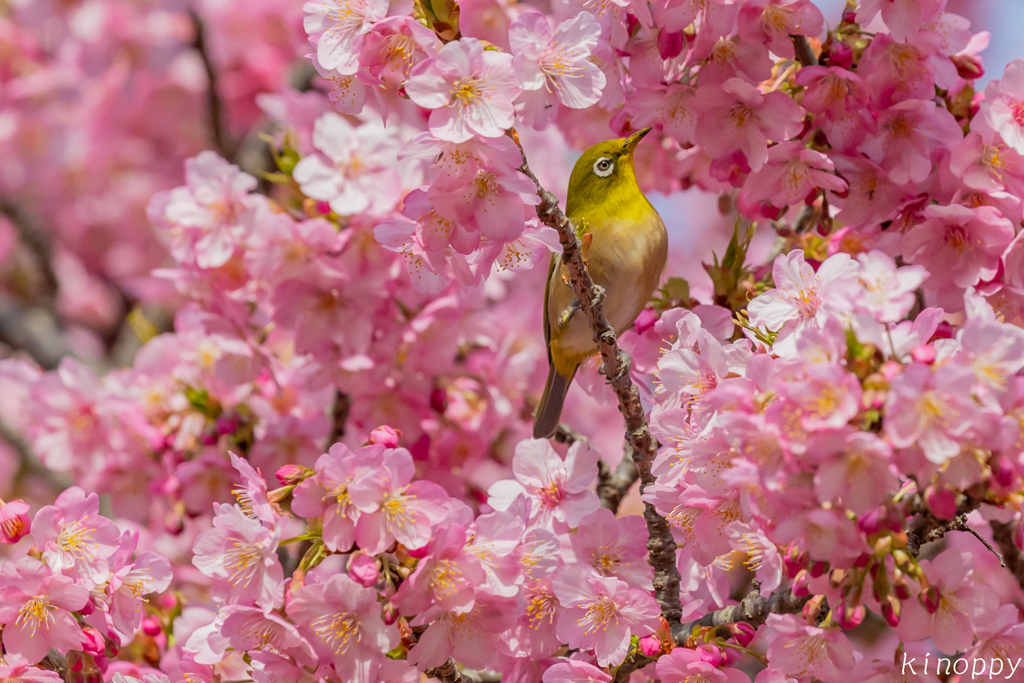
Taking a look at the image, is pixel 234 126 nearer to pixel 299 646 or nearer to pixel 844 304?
pixel 299 646

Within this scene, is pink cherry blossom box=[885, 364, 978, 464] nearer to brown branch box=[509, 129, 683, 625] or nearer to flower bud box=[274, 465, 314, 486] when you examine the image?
brown branch box=[509, 129, 683, 625]

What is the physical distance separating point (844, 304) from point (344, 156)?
5.91ft

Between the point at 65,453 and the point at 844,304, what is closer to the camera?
the point at 844,304

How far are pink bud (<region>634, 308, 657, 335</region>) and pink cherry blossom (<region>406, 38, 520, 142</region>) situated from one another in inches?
34.5

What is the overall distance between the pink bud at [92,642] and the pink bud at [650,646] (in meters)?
1.16

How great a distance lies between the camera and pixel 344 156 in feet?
8.93

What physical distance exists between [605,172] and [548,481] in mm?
1009

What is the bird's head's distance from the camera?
250 centimetres

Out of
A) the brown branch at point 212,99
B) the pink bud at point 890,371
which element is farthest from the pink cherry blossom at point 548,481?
the brown branch at point 212,99

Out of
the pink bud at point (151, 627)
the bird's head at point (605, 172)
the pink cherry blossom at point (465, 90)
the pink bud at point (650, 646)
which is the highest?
the pink cherry blossom at point (465, 90)

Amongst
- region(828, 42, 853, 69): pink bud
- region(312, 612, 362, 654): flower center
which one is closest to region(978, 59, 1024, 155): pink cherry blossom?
region(828, 42, 853, 69): pink bud

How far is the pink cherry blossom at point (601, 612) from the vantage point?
1.76 meters

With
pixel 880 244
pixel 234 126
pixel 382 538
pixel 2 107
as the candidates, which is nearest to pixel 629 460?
pixel 880 244

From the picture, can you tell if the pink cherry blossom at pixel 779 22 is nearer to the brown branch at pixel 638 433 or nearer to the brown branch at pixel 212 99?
the brown branch at pixel 638 433
